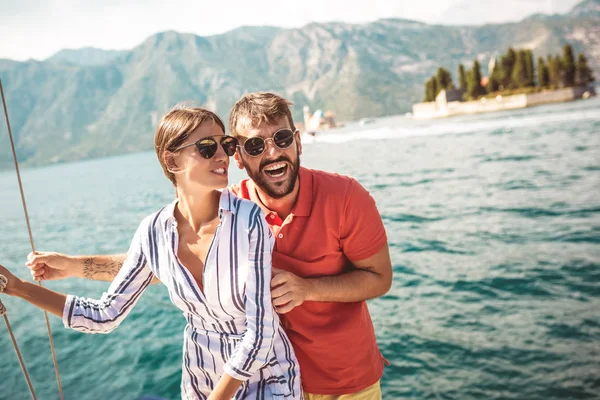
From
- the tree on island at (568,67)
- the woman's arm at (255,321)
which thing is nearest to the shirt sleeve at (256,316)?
the woman's arm at (255,321)

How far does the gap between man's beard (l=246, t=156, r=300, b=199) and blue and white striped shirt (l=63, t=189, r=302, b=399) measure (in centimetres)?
46

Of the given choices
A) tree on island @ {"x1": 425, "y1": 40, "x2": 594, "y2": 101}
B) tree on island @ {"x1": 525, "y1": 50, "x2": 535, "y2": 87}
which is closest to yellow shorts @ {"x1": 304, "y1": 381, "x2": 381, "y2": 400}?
tree on island @ {"x1": 425, "y1": 40, "x2": 594, "y2": 101}

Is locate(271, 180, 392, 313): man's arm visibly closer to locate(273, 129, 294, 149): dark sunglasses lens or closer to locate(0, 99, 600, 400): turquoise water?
locate(273, 129, 294, 149): dark sunglasses lens

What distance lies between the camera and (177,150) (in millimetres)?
2186

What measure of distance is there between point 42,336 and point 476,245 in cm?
1088

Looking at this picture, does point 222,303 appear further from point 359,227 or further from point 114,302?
point 359,227

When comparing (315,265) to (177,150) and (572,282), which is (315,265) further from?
(572,282)

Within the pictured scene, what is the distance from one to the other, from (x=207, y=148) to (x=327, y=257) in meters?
0.96

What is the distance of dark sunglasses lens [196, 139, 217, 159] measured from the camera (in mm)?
2168

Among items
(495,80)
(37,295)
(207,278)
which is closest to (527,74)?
(495,80)

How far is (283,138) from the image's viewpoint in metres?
2.62

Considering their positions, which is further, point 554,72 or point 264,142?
point 554,72

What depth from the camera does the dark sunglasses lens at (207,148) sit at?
2.17 metres

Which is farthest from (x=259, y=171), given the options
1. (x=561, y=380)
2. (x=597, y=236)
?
(x=597, y=236)
